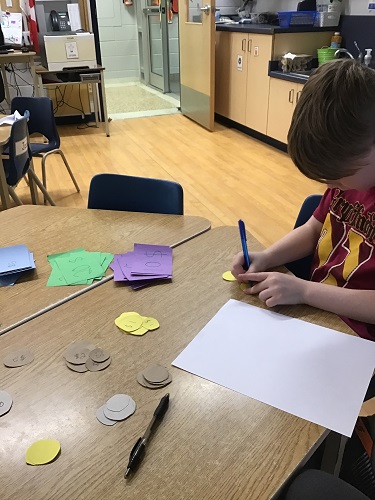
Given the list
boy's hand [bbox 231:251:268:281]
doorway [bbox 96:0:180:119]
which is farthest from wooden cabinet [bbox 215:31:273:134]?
boy's hand [bbox 231:251:268:281]

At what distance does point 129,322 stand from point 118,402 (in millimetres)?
208

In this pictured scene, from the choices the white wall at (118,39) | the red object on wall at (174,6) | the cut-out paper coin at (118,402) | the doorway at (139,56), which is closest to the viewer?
the cut-out paper coin at (118,402)

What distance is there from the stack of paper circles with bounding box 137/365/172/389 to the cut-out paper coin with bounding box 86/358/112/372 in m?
0.07

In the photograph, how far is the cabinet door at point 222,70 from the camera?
16.3ft

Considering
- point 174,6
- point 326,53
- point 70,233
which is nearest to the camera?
point 70,233

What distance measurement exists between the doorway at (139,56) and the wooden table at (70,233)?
4748 millimetres

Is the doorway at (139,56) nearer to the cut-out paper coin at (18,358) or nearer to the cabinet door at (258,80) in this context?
the cabinet door at (258,80)


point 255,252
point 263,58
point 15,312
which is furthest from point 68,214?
point 263,58

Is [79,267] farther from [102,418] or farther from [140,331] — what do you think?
[102,418]

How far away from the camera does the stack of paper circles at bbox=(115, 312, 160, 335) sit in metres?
0.90

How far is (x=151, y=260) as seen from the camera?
1.14 meters

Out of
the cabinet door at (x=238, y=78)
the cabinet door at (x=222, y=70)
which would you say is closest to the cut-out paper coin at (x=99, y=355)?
the cabinet door at (x=238, y=78)

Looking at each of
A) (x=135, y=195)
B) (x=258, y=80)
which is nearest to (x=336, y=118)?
(x=135, y=195)

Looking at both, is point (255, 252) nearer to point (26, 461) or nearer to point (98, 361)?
point (98, 361)
